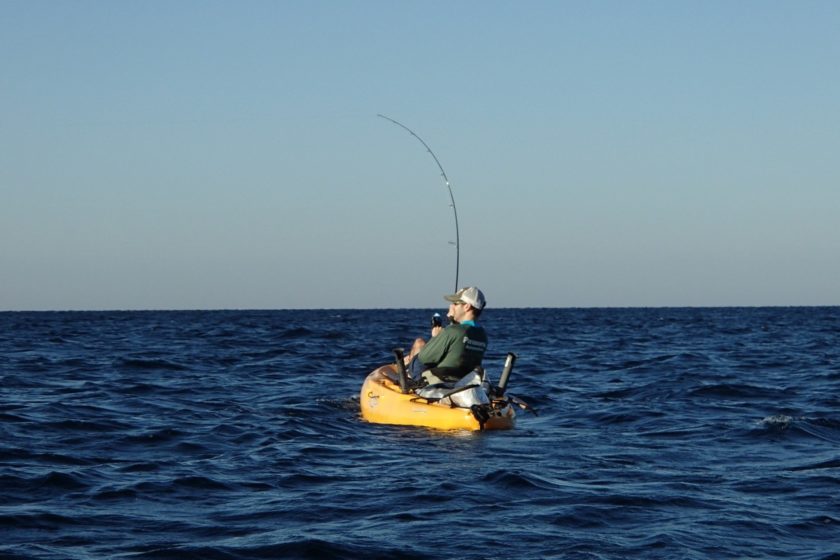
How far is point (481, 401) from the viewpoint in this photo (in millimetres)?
13648

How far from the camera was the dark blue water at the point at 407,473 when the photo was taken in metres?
7.55

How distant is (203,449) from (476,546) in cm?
555

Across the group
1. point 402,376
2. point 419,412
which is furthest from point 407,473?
point 402,376

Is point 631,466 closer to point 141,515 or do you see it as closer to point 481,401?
point 481,401

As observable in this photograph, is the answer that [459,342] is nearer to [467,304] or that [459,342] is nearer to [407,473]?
[467,304]

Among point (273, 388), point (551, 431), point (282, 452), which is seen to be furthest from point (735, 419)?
point (273, 388)

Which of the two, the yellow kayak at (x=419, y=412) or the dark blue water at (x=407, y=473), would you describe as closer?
the dark blue water at (x=407, y=473)

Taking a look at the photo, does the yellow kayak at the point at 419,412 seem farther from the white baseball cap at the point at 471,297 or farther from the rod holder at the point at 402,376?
the white baseball cap at the point at 471,297

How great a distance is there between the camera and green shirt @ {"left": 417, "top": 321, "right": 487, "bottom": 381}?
45.3 feet

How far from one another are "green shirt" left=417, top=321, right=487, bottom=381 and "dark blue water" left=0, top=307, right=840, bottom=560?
3.11 ft

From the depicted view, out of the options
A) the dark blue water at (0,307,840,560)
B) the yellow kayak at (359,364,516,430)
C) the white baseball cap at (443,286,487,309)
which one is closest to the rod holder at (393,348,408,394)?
the yellow kayak at (359,364,516,430)

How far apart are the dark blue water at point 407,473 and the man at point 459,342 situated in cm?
96

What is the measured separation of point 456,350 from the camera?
1387 centimetres

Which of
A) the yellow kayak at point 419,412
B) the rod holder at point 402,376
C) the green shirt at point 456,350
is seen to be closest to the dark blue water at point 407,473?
the yellow kayak at point 419,412
